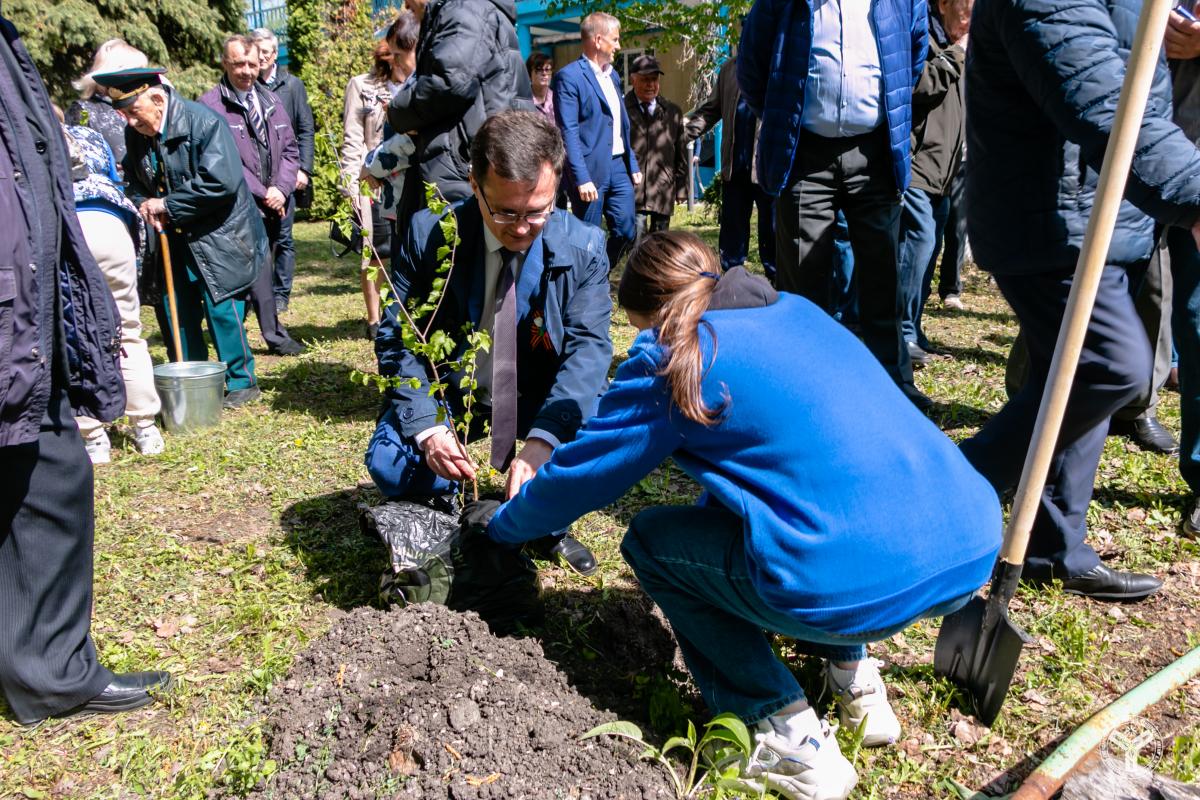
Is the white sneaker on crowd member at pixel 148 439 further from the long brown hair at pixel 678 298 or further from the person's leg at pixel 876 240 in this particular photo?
the person's leg at pixel 876 240

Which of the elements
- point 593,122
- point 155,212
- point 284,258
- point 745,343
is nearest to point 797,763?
point 745,343

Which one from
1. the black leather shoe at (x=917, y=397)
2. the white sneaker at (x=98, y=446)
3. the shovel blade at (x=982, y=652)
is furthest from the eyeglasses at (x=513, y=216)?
the white sneaker at (x=98, y=446)

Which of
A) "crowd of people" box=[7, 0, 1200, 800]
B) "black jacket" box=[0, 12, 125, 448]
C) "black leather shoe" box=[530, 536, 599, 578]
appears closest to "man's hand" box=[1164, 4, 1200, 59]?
"crowd of people" box=[7, 0, 1200, 800]

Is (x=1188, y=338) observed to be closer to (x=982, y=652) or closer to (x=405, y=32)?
(x=982, y=652)

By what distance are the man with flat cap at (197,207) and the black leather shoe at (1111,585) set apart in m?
4.42

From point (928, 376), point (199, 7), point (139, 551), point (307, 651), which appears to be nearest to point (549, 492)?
point (307, 651)

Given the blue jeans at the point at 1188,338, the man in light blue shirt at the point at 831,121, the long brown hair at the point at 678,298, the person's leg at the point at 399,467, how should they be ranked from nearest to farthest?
the long brown hair at the point at 678,298
the person's leg at the point at 399,467
the blue jeans at the point at 1188,338
the man in light blue shirt at the point at 831,121

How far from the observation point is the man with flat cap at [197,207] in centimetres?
478

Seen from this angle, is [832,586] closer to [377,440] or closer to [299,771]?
[299,771]

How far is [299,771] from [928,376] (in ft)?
14.0

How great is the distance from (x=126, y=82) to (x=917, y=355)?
464 centimetres

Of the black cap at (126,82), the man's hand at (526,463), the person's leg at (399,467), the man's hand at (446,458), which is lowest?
the person's leg at (399,467)

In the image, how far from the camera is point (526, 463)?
99.9 inches

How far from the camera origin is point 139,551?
3.41 metres
